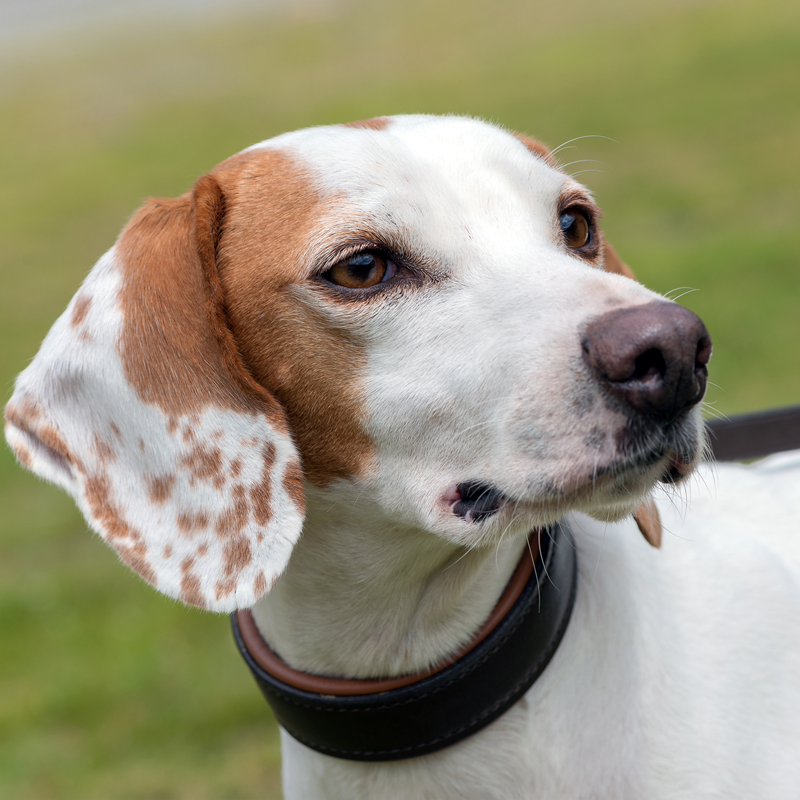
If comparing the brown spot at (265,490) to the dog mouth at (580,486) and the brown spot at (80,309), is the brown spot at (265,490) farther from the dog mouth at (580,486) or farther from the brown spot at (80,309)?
the brown spot at (80,309)

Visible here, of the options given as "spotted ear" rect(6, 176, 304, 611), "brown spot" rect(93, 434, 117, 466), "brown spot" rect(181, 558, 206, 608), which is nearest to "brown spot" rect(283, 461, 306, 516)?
"spotted ear" rect(6, 176, 304, 611)

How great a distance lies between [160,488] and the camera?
76.7 inches

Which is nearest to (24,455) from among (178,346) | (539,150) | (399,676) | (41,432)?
(41,432)

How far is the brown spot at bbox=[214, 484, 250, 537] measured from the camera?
192 cm

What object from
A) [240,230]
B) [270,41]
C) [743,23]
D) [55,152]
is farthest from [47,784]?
[270,41]

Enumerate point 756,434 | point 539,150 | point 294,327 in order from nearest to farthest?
point 294,327, point 539,150, point 756,434

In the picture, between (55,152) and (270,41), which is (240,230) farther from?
(270,41)

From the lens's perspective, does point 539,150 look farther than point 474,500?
Yes

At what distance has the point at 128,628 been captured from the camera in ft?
15.7

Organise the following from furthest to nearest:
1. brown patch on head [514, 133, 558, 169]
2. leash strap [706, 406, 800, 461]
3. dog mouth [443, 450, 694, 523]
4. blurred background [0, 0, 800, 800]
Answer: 1. blurred background [0, 0, 800, 800]
2. leash strap [706, 406, 800, 461]
3. brown patch on head [514, 133, 558, 169]
4. dog mouth [443, 450, 694, 523]

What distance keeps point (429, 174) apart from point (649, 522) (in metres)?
0.90

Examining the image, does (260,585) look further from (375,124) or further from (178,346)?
(375,124)

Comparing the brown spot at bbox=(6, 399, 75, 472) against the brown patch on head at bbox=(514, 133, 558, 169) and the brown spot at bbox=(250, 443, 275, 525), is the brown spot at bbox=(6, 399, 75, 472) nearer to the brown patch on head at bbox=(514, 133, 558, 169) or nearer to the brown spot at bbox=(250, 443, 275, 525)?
the brown spot at bbox=(250, 443, 275, 525)

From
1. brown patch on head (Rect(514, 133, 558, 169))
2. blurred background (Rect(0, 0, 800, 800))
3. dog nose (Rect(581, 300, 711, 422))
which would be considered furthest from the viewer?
blurred background (Rect(0, 0, 800, 800))
